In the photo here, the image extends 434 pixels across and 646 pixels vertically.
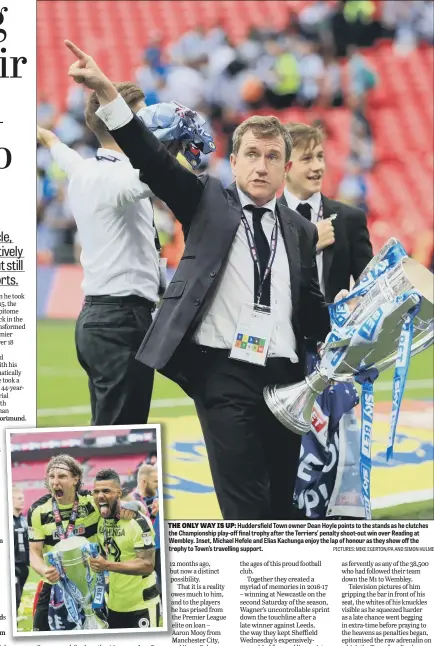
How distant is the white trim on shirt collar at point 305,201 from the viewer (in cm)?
261

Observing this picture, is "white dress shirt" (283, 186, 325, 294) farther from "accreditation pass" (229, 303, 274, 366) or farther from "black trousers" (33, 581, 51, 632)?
"black trousers" (33, 581, 51, 632)

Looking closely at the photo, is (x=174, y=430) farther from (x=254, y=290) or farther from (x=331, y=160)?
(x=331, y=160)

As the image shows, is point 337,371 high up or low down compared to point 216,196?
down

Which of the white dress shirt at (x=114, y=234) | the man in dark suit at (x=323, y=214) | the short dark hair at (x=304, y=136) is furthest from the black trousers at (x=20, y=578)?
the short dark hair at (x=304, y=136)

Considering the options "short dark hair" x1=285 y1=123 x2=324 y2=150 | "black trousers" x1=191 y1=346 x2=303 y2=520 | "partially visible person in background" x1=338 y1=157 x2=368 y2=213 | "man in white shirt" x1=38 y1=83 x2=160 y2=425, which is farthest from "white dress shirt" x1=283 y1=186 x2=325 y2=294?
"partially visible person in background" x1=338 y1=157 x2=368 y2=213

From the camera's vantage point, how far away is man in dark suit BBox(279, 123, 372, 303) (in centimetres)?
259

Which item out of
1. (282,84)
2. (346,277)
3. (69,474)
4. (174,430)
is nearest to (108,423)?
(69,474)

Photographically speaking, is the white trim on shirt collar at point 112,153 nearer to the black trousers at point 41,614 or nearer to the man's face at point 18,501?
the man's face at point 18,501

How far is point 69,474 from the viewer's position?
7.04 ft

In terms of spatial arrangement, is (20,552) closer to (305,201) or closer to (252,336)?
(252,336)

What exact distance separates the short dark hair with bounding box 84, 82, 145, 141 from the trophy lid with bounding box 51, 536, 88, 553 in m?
0.92

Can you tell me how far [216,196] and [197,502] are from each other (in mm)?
903

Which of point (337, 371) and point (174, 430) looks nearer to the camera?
point (337, 371)

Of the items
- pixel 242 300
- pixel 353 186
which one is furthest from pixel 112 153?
pixel 353 186
